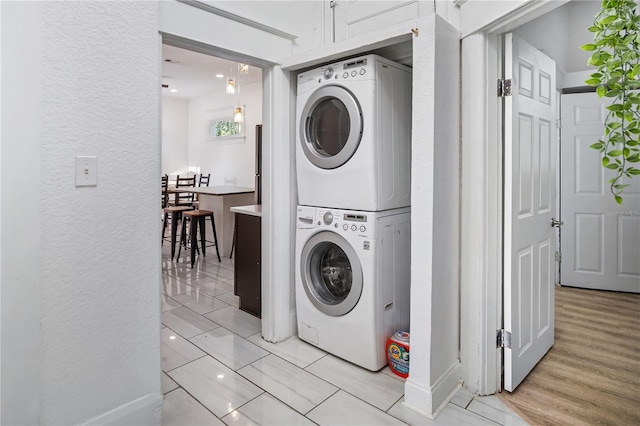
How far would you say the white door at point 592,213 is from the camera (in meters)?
3.65

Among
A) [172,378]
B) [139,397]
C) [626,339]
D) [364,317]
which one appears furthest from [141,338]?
[626,339]

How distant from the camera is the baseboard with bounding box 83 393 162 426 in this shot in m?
1.65

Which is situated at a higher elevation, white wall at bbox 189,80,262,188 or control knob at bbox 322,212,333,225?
white wall at bbox 189,80,262,188

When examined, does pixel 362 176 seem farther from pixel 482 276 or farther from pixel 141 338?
pixel 141 338

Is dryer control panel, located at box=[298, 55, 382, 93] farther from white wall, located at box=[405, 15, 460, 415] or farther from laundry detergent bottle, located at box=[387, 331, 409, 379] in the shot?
laundry detergent bottle, located at box=[387, 331, 409, 379]

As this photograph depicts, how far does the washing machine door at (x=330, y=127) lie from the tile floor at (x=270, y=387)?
4.01ft

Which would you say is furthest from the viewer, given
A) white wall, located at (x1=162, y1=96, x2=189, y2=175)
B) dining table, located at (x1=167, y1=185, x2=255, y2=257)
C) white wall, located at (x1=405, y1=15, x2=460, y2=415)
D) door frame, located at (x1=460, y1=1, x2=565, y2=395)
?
white wall, located at (x1=162, y1=96, x2=189, y2=175)

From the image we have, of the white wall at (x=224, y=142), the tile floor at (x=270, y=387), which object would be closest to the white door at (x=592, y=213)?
the tile floor at (x=270, y=387)

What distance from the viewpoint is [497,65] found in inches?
77.9

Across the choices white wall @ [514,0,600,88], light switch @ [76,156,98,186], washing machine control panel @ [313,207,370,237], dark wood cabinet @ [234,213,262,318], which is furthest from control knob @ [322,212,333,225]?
white wall @ [514,0,600,88]

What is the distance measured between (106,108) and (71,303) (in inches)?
31.8

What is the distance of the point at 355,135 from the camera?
2.19 metres

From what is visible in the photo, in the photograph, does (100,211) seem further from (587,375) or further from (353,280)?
(587,375)

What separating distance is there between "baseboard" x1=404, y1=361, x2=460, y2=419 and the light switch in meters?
1.73
